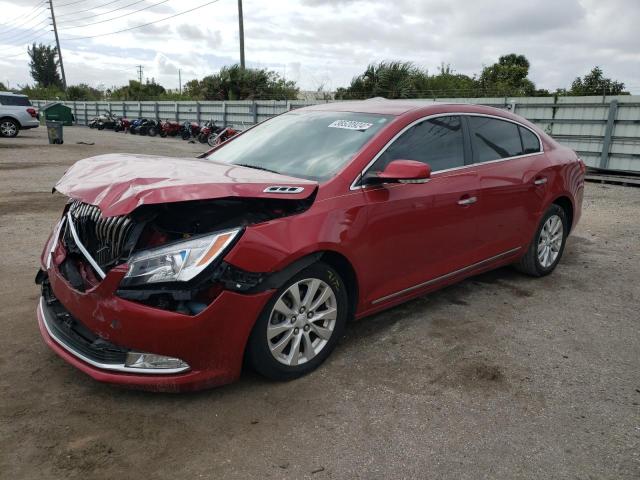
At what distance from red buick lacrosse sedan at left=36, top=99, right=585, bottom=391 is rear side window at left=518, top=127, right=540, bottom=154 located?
0.50 metres

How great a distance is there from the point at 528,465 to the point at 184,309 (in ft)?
5.87

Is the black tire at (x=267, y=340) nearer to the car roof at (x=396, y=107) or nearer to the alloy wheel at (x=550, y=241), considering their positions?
the car roof at (x=396, y=107)

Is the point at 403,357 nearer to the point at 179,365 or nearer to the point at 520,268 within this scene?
the point at 179,365

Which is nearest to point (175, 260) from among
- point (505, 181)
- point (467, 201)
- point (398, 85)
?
point (467, 201)

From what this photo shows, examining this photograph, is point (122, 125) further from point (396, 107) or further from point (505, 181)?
point (505, 181)

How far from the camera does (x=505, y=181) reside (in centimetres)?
427

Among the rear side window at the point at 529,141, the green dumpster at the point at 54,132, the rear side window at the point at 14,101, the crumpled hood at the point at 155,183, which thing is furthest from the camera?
the rear side window at the point at 14,101

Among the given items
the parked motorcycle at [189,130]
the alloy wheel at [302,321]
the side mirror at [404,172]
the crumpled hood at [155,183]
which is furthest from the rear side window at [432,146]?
the parked motorcycle at [189,130]

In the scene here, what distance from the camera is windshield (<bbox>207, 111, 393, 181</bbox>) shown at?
343 centimetres

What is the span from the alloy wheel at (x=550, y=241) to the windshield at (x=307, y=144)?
2.24m

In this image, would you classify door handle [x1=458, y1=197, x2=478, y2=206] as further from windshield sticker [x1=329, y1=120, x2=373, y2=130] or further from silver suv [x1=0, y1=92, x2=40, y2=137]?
silver suv [x1=0, y1=92, x2=40, y2=137]

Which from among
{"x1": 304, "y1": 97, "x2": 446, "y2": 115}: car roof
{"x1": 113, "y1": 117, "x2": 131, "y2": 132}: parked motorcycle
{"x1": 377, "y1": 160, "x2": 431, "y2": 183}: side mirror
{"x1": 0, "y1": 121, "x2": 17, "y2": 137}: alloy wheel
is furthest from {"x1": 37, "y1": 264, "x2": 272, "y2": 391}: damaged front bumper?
{"x1": 113, "y1": 117, "x2": 131, "y2": 132}: parked motorcycle

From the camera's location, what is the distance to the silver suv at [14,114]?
71.3 ft

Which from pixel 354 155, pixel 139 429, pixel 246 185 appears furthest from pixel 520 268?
pixel 139 429
